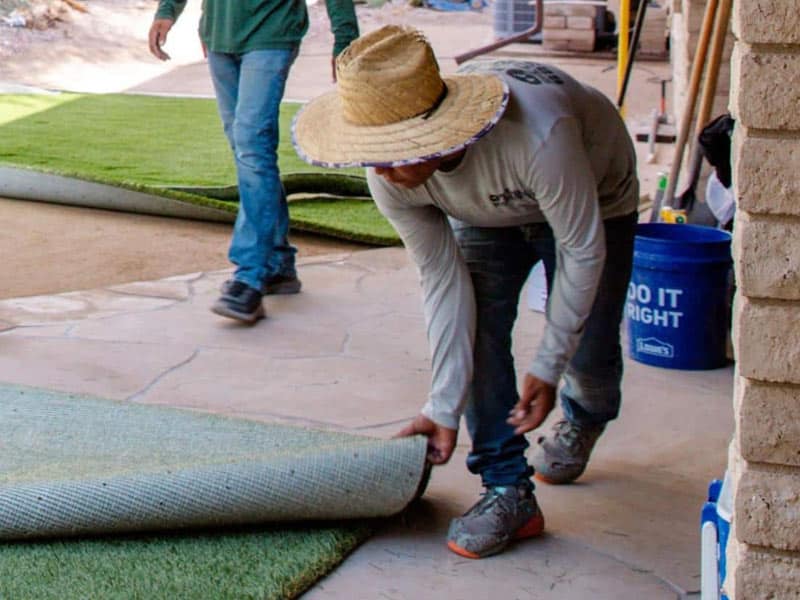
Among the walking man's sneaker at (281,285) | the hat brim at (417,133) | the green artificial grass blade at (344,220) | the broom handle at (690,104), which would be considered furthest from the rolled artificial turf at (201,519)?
the green artificial grass blade at (344,220)

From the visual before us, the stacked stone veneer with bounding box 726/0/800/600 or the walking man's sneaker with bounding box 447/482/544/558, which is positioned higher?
the stacked stone veneer with bounding box 726/0/800/600

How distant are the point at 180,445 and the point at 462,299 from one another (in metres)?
0.91

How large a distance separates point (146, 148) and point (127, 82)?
11.5 ft

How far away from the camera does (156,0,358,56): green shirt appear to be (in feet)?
15.5

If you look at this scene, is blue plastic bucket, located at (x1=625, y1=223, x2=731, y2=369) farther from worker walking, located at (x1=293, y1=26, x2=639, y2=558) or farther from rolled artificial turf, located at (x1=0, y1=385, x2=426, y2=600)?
rolled artificial turf, located at (x1=0, y1=385, x2=426, y2=600)

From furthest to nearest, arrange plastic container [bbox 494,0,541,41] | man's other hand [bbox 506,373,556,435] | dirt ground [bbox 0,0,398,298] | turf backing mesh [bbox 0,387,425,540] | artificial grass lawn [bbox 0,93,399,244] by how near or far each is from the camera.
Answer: plastic container [bbox 494,0,541,41] → artificial grass lawn [bbox 0,93,399,244] → dirt ground [bbox 0,0,398,298] → turf backing mesh [bbox 0,387,425,540] → man's other hand [bbox 506,373,556,435]

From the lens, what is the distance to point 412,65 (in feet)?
8.20

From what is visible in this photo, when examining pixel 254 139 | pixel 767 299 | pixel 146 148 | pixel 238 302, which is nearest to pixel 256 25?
pixel 254 139

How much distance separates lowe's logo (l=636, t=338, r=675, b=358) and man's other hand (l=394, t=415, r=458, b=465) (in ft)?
4.79

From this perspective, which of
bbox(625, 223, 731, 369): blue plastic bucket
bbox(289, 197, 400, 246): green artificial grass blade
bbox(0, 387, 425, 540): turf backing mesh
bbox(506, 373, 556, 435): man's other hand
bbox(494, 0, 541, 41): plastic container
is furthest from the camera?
bbox(494, 0, 541, 41): plastic container

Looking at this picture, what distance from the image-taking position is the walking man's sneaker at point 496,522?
3006 mm

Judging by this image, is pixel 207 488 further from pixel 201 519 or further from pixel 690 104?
pixel 690 104

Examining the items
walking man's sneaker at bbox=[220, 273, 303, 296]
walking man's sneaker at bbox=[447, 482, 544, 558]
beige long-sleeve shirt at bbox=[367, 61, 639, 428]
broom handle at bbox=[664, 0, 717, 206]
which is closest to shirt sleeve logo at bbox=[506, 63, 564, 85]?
beige long-sleeve shirt at bbox=[367, 61, 639, 428]

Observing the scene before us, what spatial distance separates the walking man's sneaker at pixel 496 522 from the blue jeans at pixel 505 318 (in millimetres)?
31
